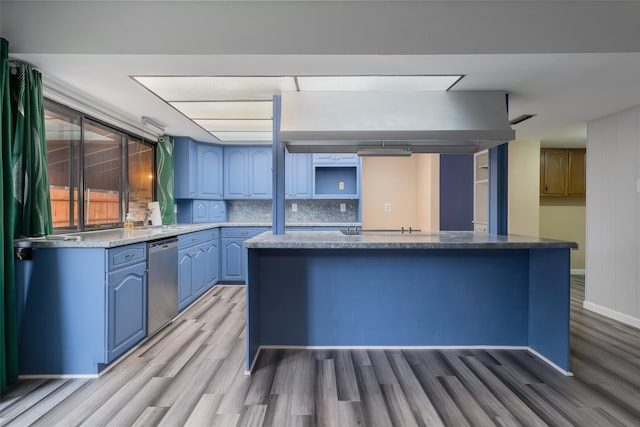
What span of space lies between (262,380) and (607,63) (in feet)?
10.4

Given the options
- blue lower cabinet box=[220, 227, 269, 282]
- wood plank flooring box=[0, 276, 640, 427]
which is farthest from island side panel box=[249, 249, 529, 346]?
blue lower cabinet box=[220, 227, 269, 282]

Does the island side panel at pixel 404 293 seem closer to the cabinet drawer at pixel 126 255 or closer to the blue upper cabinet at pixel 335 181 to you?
the cabinet drawer at pixel 126 255

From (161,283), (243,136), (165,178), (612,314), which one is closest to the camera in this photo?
(161,283)

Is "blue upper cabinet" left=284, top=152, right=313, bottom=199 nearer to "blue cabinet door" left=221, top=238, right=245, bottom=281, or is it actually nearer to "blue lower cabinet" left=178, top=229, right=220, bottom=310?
"blue cabinet door" left=221, top=238, right=245, bottom=281

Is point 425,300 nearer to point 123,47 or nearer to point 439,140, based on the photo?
point 439,140

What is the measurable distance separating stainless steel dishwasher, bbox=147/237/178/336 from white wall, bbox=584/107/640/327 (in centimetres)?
450

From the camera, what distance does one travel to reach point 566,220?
5938mm

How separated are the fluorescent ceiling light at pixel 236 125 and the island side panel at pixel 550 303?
318cm

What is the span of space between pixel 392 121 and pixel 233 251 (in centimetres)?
328

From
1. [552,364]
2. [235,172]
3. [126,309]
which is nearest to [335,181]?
[235,172]

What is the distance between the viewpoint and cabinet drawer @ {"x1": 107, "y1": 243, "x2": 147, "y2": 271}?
97.2 inches

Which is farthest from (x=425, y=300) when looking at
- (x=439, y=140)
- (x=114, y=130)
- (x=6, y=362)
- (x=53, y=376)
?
(x=114, y=130)

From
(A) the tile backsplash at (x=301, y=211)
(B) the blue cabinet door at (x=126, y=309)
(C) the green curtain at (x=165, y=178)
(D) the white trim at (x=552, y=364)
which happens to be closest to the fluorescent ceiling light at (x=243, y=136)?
(C) the green curtain at (x=165, y=178)

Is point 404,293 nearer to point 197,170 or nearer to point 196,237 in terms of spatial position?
point 196,237
